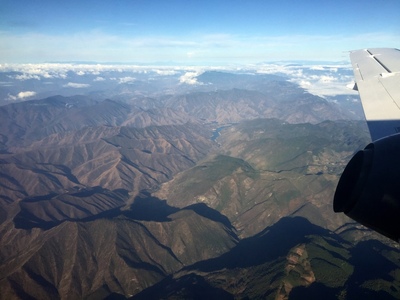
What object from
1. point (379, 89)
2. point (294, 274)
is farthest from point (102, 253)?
point (379, 89)

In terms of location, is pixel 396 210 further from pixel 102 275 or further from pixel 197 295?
pixel 102 275

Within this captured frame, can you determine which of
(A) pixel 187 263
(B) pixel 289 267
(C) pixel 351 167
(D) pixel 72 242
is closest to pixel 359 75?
(C) pixel 351 167

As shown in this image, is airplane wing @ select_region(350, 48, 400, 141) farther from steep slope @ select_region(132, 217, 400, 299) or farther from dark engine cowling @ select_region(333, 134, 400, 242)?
steep slope @ select_region(132, 217, 400, 299)

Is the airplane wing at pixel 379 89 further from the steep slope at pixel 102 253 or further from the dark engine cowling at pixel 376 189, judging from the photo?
the steep slope at pixel 102 253

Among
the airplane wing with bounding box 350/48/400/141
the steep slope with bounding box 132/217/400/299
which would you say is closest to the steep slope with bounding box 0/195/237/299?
the steep slope with bounding box 132/217/400/299

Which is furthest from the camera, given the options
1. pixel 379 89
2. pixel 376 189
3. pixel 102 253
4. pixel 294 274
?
pixel 102 253

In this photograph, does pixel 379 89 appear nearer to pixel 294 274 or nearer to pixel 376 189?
pixel 376 189

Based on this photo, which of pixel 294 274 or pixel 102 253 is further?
pixel 102 253
